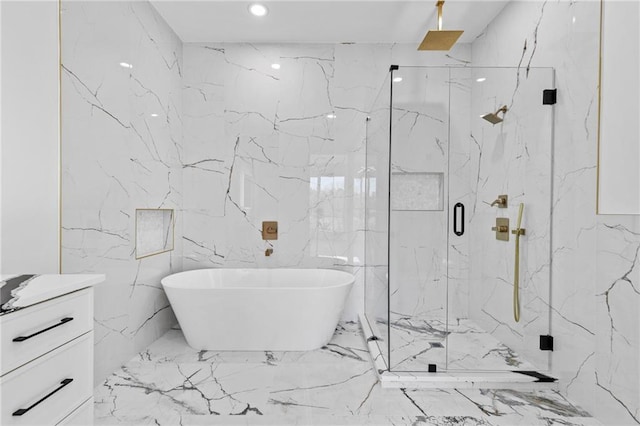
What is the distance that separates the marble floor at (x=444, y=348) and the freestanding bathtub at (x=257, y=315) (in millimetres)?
583

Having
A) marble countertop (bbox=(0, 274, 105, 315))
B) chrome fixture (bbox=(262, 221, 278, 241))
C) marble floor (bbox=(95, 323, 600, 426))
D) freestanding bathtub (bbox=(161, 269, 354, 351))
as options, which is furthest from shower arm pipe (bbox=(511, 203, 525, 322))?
marble countertop (bbox=(0, 274, 105, 315))

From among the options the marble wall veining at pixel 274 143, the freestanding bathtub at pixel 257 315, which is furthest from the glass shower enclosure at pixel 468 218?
the marble wall veining at pixel 274 143

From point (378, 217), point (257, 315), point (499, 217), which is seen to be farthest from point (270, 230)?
point (499, 217)

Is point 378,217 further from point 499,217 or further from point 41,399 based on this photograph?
point 41,399

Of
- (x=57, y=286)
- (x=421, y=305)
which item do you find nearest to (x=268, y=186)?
(x=421, y=305)

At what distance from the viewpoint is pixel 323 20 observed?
301 centimetres

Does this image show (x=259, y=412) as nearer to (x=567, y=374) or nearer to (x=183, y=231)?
(x=567, y=374)

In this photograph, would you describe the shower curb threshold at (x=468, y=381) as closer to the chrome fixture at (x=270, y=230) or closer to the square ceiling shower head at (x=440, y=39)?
the chrome fixture at (x=270, y=230)

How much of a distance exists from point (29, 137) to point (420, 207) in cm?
210

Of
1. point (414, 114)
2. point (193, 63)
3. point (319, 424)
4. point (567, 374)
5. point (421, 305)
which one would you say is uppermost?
point (193, 63)

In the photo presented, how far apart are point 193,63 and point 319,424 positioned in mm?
3181

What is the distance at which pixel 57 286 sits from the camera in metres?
1.18

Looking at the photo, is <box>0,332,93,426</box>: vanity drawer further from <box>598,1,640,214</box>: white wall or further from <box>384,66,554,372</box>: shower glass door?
<box>598,1,640,214</box>: white wall

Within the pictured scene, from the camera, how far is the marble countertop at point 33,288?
1.04 m
